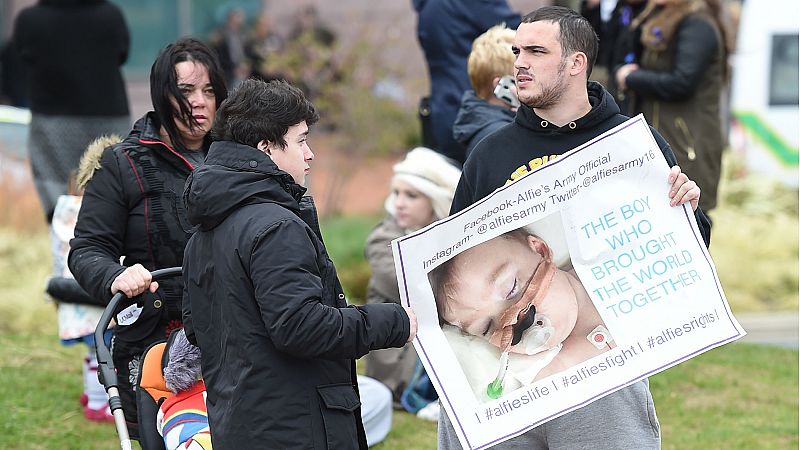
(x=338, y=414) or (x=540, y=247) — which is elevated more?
(x=540, y=247)

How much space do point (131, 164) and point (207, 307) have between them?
3.39 feet

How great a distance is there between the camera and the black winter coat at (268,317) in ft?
11.4

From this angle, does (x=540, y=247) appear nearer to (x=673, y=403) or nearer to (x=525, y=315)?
(x=525, y=315)

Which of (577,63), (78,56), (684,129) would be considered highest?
(577,63)

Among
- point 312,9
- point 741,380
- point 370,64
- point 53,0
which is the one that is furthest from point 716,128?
point 312,9

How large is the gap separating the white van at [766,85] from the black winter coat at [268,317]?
1075 cm

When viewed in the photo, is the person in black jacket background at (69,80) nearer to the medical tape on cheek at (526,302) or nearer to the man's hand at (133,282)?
the man's hand at (133,282)

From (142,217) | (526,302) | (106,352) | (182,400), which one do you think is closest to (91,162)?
(142,217)

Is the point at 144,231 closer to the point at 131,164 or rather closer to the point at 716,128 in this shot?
the point at 131,164

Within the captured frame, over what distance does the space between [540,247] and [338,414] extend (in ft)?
2.63

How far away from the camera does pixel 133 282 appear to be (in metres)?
4.27

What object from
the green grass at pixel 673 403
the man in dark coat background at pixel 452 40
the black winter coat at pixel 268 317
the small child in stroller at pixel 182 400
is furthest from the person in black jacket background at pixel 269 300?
the man in dark coat background at pixel 452 40

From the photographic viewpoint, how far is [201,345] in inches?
147

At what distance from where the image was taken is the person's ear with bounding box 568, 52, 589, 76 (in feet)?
13.1
